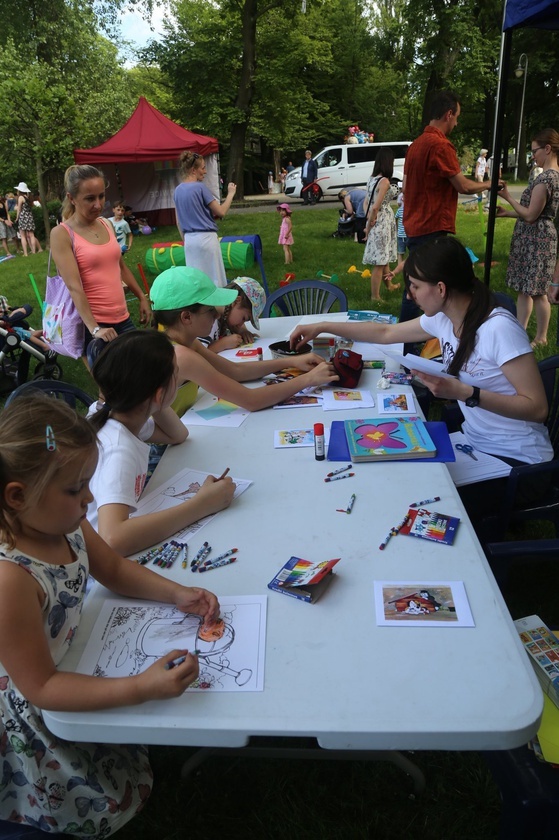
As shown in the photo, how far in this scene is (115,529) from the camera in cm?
150

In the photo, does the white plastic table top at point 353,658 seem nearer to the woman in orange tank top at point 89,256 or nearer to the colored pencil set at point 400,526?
the colored pencil set at point 400,526

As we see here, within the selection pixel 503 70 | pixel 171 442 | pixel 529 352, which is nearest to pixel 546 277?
pixel 503 70

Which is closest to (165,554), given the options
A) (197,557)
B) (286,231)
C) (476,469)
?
(197,557)

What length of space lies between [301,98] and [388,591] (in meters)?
27.1

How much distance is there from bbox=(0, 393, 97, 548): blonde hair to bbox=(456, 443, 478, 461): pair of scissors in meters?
1.63

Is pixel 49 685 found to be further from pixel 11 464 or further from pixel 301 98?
pixel 301 98

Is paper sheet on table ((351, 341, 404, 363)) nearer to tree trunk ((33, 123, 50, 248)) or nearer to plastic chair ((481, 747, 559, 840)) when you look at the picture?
plastic chair ((481, 747, 559, 840))

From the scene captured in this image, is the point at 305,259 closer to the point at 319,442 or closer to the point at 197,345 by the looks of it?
the point at 197,345

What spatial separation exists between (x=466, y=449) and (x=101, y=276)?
87.3 inches

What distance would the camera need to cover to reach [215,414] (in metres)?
2.39

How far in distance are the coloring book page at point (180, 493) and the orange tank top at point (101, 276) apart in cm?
181

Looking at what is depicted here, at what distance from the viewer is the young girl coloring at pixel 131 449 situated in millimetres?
1530

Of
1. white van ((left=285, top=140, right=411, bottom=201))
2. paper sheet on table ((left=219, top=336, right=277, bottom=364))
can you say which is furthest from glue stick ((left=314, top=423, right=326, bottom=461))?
white van ((left=285, top=140, right=411, bottom=201))

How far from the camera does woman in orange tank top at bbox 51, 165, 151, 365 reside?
10.2 feet
